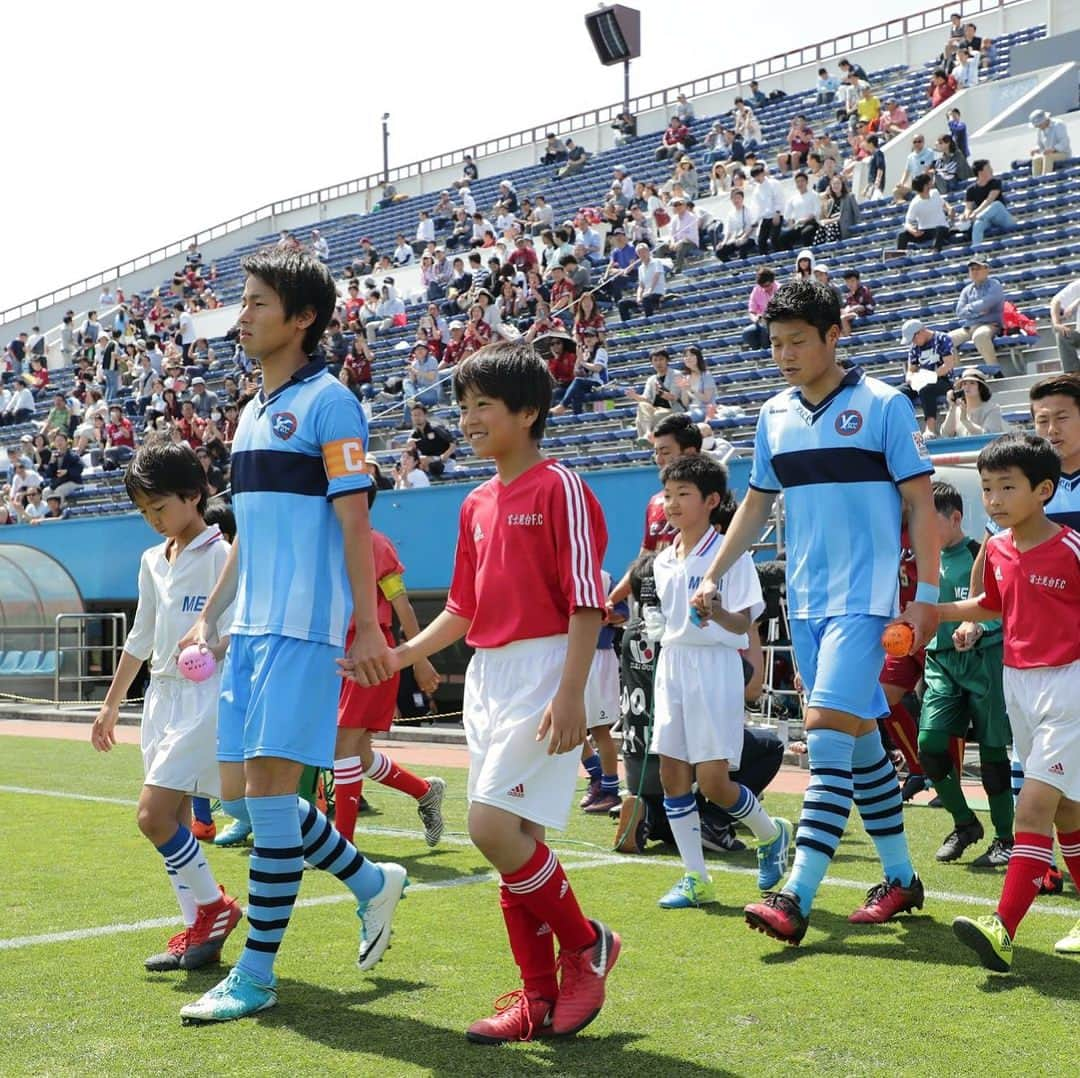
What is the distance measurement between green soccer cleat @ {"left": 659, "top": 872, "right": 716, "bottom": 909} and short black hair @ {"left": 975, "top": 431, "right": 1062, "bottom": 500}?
6.30ft

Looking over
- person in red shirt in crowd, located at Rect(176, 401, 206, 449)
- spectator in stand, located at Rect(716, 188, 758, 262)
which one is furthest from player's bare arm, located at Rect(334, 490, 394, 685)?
person in red shirt in crowd, located at Rect(176, 401, 206, 449)

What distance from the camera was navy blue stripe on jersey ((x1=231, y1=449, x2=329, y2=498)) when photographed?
4.08 m

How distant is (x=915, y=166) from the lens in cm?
1938

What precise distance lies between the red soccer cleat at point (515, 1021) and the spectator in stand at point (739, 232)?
18.1 meters

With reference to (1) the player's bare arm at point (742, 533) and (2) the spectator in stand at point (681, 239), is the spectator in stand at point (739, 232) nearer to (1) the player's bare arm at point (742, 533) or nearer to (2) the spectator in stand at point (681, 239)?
(2) the spectator in stand at point (681, 239)

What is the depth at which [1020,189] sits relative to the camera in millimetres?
18547

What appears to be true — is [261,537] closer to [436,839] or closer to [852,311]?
[436,839]

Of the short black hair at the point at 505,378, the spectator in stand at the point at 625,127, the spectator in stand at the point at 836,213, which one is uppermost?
the spectator in stand at the point at 625,127

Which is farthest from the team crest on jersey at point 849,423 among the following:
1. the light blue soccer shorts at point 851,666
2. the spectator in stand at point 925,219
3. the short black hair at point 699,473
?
the spectator in stand at point 925,219

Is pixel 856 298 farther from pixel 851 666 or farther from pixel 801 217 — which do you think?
pixel 851 666

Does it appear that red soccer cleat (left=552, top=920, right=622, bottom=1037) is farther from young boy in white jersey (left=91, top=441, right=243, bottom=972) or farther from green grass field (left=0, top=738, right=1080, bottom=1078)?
young boy in white jersey (left=91, top=441, right=243, bottom=972)

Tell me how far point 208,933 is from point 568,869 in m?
2.16

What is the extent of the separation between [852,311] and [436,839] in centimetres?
1114

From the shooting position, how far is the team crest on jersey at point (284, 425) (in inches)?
161
